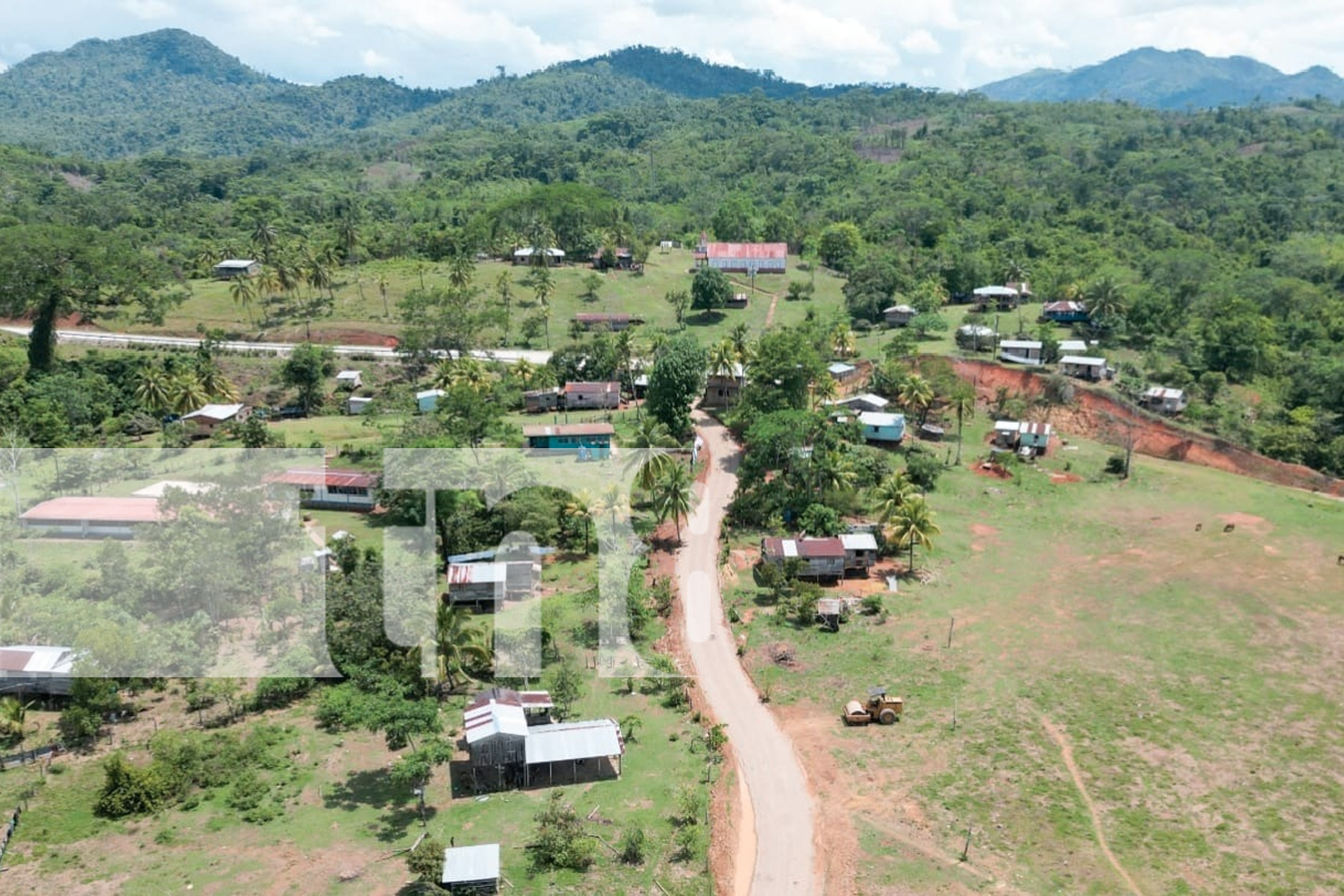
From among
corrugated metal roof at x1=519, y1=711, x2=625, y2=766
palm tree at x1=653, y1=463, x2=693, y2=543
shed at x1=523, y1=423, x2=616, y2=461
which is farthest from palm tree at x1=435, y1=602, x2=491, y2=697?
shed at x1=523, y1=423, x2=616, y2=461

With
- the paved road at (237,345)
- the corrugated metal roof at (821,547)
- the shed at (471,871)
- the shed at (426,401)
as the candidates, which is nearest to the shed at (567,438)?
the shed at (426,401)

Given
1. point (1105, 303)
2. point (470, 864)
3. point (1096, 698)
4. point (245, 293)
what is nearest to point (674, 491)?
point (1096, 698)

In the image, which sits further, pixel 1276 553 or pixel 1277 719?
pixel 1276 553

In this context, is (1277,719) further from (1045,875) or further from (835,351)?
(835,351)

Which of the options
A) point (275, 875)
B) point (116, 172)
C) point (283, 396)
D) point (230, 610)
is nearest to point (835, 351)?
point (283, 396)

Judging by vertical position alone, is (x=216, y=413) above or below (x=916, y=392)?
below

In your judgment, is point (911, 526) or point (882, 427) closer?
point (911, 526)

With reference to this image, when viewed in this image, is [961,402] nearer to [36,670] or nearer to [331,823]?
[331,823]
